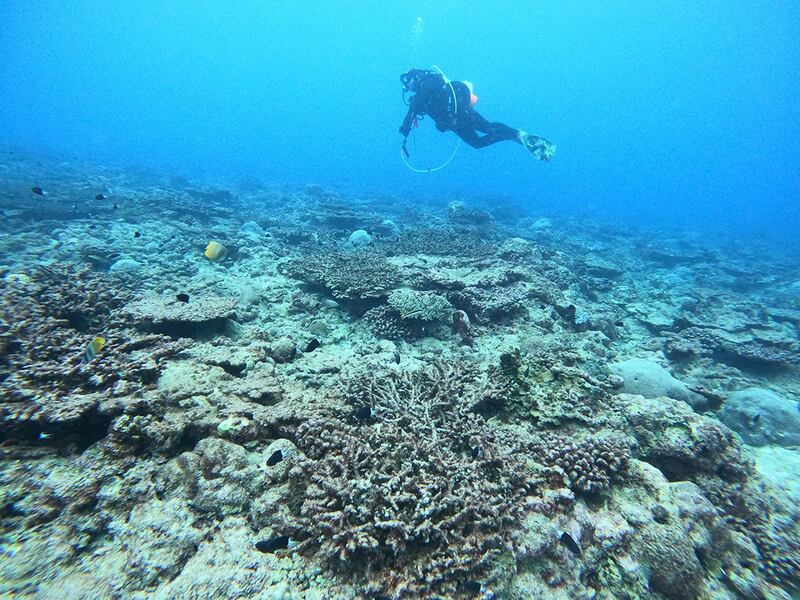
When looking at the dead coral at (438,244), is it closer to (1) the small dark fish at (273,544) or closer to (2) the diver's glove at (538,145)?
(2) the diver's glove at (538,145)

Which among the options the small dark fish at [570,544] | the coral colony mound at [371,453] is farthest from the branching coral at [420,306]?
the small dark fish at [570,544]

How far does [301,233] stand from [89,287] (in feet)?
27.5

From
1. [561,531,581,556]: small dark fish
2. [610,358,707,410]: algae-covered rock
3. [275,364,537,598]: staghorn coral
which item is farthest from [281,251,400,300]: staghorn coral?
[561,531,581,556]: small dark fish

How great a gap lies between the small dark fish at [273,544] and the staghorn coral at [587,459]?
100 inches

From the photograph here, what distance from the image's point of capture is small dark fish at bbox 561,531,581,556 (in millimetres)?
2895

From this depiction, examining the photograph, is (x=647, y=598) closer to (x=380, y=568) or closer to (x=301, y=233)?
(x=380, y=568)

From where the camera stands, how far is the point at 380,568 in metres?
2.68

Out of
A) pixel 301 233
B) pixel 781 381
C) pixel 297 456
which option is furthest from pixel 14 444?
pixel 781 381

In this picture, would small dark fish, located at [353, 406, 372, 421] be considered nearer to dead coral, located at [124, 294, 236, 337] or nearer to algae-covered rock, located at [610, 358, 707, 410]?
dead coral, located at [124, 294, 236, 337]

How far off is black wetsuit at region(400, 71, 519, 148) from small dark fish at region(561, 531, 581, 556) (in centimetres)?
1416

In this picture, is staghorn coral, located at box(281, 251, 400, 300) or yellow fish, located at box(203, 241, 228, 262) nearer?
yellow fish, located at box(203, 241, 228, 262)

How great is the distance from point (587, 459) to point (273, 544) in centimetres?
299

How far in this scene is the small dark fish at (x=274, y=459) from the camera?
10.9ft

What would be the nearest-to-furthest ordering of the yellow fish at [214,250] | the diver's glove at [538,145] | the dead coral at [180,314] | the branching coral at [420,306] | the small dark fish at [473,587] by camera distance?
the small dark fish at [473,587] < the dead coral at [180,314] < the yellow fish at [214,250] < the branching coral at [420,306] < the diver's glove at [538,145]
